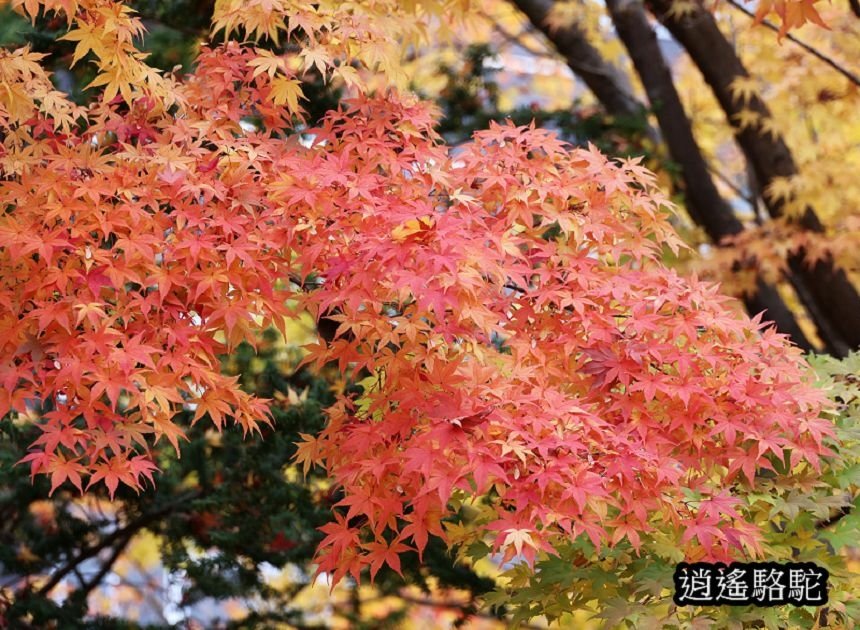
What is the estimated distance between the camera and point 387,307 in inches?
124

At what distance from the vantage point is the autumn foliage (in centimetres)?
260

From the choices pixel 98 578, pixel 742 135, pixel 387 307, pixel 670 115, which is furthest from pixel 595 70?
pixel 98 578

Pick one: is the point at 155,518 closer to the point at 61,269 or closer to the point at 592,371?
the point at 61,269

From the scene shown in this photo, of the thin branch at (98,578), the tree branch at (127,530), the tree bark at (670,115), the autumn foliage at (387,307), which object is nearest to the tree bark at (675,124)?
the tree bark at (670,115)

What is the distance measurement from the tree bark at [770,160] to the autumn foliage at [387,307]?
291 centimetres

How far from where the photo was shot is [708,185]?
632 centimetres

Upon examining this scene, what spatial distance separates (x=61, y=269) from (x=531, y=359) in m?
1.31

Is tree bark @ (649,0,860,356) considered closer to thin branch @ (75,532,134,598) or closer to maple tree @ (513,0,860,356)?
maple tree @ (513,0,860,356)

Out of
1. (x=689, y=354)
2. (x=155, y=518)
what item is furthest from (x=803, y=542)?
(x=155, y=518)

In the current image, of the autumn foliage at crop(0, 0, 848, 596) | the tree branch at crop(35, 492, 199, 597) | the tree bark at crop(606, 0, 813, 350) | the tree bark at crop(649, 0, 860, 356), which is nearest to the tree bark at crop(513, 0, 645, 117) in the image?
the tree bark at crop(606, 0, 813, 350)

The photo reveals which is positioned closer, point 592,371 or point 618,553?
point 592,371

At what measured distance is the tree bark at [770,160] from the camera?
18.8 ft

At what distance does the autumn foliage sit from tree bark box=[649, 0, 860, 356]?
291cm

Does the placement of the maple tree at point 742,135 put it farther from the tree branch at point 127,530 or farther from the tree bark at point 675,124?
the tree branch at point 127,530
